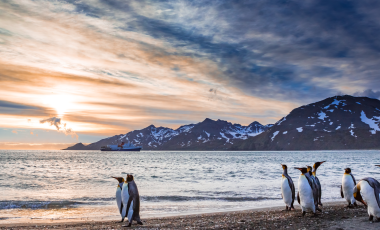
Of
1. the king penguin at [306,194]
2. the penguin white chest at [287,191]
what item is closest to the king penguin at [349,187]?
the penguin white chest at [287,191]

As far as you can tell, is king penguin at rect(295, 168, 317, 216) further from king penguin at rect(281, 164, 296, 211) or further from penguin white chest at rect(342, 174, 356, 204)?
penguin white chest at rect(342, 174, 356, 204)

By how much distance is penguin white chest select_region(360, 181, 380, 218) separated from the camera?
27.6 ft

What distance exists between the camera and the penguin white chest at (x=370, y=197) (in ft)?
27.6

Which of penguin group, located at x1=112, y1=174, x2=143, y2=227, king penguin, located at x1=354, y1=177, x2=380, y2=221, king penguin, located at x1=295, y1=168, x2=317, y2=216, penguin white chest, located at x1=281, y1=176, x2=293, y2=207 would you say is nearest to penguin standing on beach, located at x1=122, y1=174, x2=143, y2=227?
penguin group, located at x1=112, y1=174, x2=143, y2=227

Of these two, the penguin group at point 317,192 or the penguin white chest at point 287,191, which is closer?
the penguin group at point 317,192

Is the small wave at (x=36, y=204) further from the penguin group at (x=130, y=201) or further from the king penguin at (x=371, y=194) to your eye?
the king penguin at (x=371, y=194)

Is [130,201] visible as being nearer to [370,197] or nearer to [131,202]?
[131,202]

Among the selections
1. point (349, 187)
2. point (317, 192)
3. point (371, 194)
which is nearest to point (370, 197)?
point (371, 194)

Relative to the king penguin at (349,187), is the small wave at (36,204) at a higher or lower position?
lower

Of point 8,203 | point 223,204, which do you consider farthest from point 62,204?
point 223,204

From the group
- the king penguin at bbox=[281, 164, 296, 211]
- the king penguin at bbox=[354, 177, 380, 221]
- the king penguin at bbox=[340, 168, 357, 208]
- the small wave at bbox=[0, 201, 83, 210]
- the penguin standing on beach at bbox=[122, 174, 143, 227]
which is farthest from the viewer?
the small wave at bbox=[0, 201, 83, 210]

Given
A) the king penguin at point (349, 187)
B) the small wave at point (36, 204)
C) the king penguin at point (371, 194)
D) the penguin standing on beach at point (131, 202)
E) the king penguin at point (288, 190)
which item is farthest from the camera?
the small wave at point (36, 204)

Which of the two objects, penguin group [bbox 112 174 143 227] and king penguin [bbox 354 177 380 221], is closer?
king penguin [bbox 354 177 380 221]

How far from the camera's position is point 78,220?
1227 cm
